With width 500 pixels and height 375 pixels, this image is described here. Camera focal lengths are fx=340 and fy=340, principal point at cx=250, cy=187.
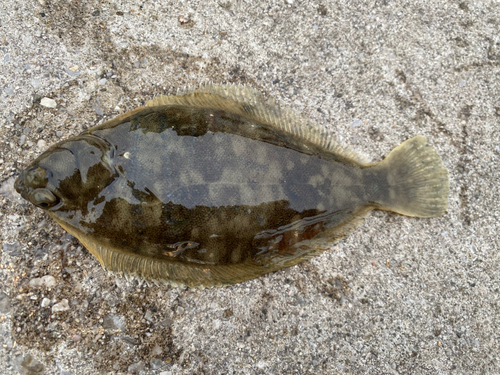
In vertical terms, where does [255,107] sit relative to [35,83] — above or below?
above

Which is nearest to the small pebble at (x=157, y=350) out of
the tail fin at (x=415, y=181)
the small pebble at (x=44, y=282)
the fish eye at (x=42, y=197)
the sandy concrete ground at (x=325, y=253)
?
the sandy concrete ground at (x=325, y=253)

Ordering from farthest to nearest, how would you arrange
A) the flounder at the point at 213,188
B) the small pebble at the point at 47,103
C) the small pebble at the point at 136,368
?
the small pebble at the point at 47,103
the small pebble at the point at 136,368
the flounder at the point at 213,188

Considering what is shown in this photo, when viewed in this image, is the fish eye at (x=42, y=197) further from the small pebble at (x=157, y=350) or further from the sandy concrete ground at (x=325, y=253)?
the small pebble at (x=157, y=350)

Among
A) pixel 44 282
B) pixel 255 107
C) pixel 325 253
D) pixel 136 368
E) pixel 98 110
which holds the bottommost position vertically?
pixel 136 368

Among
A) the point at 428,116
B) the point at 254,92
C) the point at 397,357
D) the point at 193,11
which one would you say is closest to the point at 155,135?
the point at 254,92

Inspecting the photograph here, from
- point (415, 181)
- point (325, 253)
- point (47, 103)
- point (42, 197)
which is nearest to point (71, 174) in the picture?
point (42, 197)

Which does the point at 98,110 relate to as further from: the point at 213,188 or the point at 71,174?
the point at 213,188

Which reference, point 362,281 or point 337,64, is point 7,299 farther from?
point 337,64
